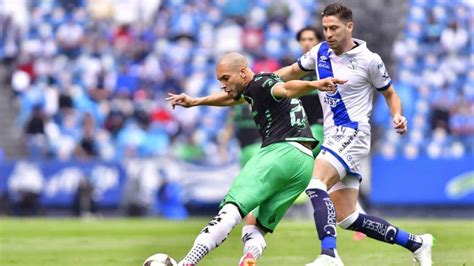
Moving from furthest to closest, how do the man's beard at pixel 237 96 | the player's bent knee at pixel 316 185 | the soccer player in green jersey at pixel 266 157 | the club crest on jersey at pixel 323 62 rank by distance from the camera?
the club crest on jersey at pixel 323 62, the player's bent knee at pixel 316 185, the man's beard at pixel 237 96, the soccer player in green jersey at pixel 266 157

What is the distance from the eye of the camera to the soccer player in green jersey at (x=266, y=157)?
900 cm

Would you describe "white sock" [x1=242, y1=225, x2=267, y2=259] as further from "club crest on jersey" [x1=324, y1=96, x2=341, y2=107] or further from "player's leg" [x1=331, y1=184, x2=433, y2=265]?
"club crest on jersey" [x1=324, y1=96, x2=341, y2=107]

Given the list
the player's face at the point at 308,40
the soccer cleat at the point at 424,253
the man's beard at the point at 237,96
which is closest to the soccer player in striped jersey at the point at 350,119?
the soccer cleat at the point at 424,253

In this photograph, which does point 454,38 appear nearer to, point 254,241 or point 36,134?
point 36,134

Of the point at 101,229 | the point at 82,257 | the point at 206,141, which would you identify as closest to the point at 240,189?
the point at 82,257

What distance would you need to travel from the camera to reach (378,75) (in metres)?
10.2

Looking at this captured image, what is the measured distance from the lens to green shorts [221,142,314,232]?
9109 mm

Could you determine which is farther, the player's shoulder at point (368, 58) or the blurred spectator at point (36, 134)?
the blurred spectator at point (36, 134)

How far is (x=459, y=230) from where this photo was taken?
16.7 m

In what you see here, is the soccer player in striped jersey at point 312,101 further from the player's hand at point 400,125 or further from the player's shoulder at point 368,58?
the player's hand at point 400,125

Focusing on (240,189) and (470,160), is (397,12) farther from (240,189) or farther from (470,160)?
(240,189)

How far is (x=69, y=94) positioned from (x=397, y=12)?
8.50 metres

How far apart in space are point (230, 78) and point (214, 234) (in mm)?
1387

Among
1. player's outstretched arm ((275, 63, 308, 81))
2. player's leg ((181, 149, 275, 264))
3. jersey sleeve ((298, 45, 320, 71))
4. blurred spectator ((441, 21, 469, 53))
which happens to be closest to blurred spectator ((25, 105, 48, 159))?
blurred spectator ((441, 21, 469, 53))
